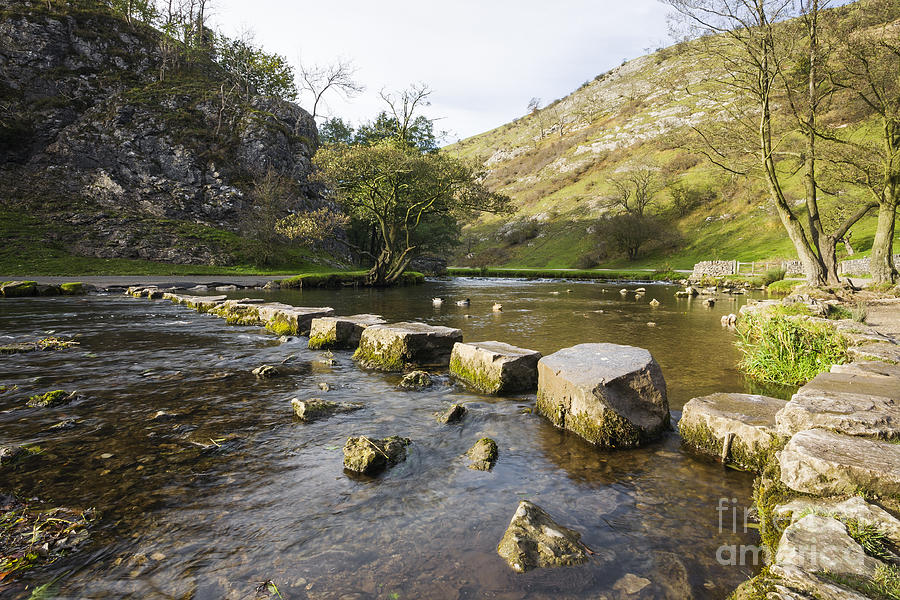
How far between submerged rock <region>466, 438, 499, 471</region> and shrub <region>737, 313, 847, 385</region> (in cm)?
636

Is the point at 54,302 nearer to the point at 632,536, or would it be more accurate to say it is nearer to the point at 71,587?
the point at 71,587

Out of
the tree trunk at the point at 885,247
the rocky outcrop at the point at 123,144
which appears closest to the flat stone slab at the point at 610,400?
the tree trunk at the point at 885,247

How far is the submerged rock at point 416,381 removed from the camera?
8.27m

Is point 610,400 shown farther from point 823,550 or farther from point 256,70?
point 256,70

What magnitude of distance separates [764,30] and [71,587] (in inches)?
1011

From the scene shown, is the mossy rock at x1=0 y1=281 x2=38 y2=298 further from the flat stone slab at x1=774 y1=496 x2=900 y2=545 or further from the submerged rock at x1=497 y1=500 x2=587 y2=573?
the flat stone slab at x1=774 y1=496 x2=900 y2=545

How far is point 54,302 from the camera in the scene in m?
21.8

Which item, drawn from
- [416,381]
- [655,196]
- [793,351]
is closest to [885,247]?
[793,351]

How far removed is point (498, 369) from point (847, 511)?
517 centimetres

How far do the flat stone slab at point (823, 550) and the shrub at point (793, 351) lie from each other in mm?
6609

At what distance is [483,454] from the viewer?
526cm

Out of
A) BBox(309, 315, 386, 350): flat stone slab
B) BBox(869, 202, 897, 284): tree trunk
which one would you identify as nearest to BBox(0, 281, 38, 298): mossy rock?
BBox(309, 315, 386, 350): flat stone slab

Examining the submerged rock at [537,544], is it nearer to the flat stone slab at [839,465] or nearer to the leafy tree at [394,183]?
the flat stone slab at [839,465]

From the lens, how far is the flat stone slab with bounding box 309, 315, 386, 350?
11617mm
